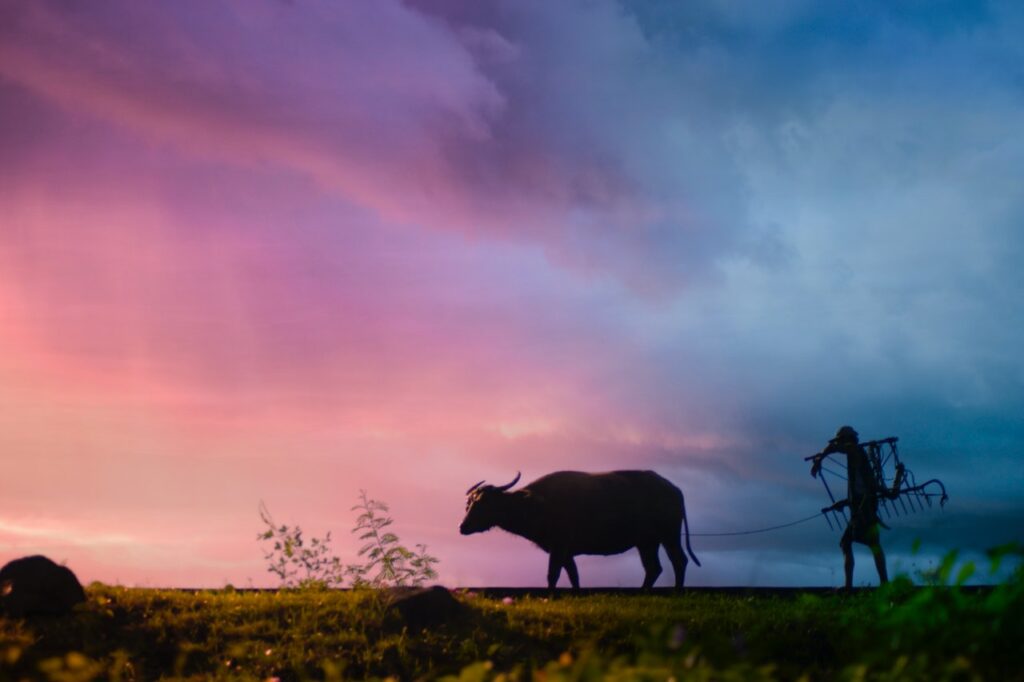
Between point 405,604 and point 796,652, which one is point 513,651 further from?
point 796,652

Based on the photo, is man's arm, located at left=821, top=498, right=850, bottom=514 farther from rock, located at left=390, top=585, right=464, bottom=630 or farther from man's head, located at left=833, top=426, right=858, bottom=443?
rock, located at left=390, top=585, right=464, bottom=630

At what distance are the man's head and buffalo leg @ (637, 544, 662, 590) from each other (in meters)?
4.32

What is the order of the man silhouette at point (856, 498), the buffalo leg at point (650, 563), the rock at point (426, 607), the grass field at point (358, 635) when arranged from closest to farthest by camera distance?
the grass field at point (358, 635) < the rock at point (426, 607) < the man silhouette at point (856, 498) < the buffalo leg at point (650, 563)

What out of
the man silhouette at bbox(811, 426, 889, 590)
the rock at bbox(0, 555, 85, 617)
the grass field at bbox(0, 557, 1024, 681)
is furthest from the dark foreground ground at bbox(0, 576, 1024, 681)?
the man silhouette at bbox(811, 426, 889, 590)

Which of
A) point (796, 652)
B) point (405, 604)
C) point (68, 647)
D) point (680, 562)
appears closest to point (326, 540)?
point (405, 604)

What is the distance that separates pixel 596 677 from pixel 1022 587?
12.3 ft

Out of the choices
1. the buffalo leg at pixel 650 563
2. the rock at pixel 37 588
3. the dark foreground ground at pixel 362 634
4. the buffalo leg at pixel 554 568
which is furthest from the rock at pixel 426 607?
the buffalo leg at pixel 650 563

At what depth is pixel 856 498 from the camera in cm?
1808

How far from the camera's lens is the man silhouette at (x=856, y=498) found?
1777 centimetres

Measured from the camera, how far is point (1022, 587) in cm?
742

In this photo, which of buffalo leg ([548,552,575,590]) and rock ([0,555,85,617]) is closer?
rock ([0,555,85,617])

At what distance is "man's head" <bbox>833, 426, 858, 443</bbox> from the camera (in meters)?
18.4

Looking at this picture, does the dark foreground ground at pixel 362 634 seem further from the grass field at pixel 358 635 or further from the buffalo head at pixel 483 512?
the buffalo head at pixel 483 512

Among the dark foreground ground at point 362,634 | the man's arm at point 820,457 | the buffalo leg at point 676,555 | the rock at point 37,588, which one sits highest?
the man's arm at point 820,457
